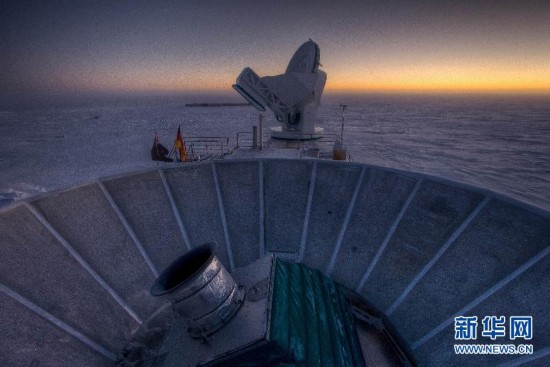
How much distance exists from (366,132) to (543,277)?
228 ft

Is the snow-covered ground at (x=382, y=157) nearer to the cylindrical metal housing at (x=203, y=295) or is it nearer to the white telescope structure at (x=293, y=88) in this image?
the white telescope structure at (x=293, y=88)

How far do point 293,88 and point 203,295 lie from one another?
23.8 meters

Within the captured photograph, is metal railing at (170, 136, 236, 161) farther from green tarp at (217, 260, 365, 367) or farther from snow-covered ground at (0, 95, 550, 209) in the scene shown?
green tarp at (217, 260, 365, 367)

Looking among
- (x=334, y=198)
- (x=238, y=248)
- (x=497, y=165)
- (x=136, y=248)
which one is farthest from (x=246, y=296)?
(x=497, y=165)

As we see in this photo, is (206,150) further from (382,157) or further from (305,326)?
(305,326)

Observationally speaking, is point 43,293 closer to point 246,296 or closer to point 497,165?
point 246,296

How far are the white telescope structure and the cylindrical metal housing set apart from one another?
21744 mm

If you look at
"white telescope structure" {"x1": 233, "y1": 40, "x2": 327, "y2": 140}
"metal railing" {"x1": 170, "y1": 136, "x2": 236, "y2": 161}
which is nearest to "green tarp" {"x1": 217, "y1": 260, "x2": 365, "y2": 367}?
"metal railing" {"x1": 170, "y1": 136, "x2": 236, "y2": 161}

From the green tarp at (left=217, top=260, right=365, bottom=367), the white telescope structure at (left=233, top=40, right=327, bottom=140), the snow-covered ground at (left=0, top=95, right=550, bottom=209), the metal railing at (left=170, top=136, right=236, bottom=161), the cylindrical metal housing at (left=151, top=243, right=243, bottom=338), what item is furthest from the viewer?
the snow-covered ground at (left=0, top=95, right=550, bottom=209)

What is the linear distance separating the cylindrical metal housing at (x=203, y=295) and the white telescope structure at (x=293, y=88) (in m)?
21.7

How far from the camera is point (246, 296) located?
16.6ft

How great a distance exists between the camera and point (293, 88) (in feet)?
83.3

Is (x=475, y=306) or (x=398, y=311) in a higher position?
(x=475, y=306)

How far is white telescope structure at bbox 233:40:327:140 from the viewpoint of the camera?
24.6 m
